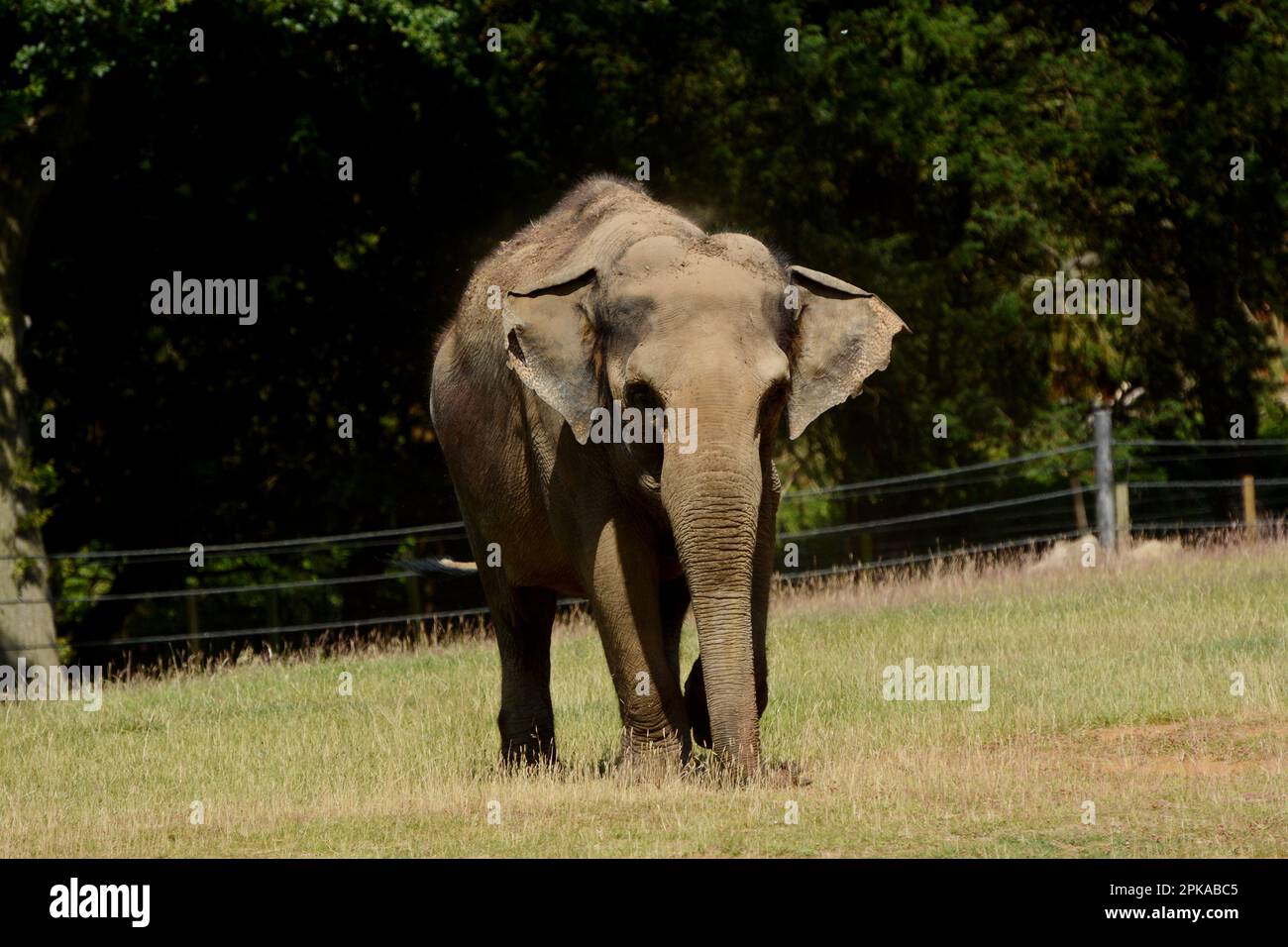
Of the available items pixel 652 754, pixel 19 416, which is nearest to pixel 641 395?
pixel 652 754

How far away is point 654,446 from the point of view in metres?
9.43

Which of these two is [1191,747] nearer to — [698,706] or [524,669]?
[698,706]

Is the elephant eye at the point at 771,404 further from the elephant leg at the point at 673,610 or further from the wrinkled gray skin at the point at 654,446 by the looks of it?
the elephant leg at the point at 673,610

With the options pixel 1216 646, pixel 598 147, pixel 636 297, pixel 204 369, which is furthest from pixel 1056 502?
pixel 636 297

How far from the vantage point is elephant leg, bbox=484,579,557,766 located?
11.6 m

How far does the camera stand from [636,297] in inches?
375

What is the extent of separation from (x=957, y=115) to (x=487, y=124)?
5.84 m

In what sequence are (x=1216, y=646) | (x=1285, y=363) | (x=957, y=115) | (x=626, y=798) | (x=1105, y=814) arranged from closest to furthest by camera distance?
(x=1105, y=814) → (x=626, y=798) → (x=1216, y=646) → (x=957, y=115) → (x=1285, y=363)

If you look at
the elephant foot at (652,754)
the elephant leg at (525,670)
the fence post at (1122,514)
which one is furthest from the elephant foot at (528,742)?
the fence post at (1122,514)

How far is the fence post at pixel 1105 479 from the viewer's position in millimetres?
21875

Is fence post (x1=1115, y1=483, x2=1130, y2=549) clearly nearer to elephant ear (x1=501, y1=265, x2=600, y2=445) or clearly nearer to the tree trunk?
the tree trunk

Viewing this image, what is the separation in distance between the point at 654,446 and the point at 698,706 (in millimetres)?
1679

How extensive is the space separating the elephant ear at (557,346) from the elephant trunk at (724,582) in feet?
2.96

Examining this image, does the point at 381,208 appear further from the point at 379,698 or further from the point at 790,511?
the point at 379,698
